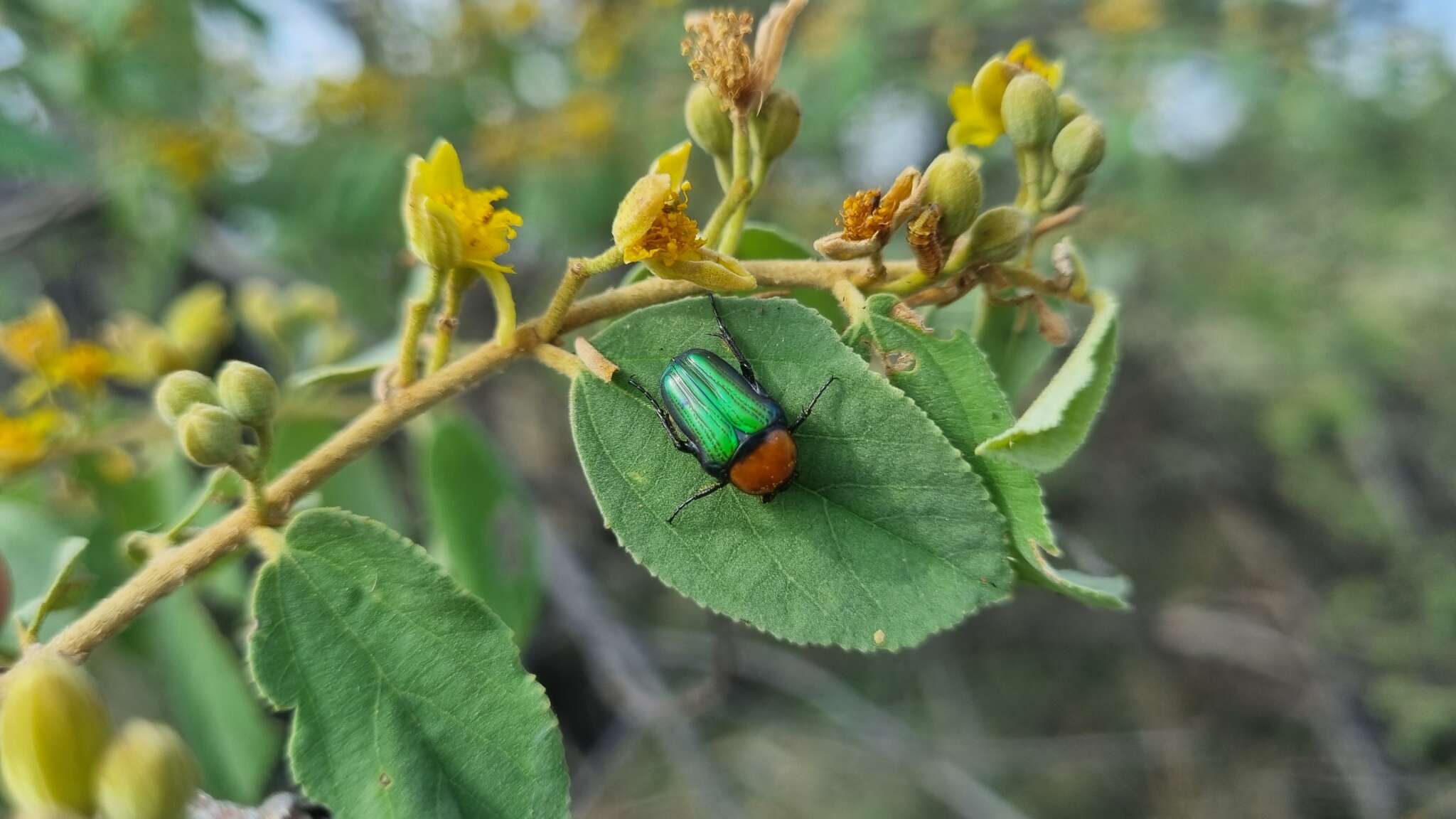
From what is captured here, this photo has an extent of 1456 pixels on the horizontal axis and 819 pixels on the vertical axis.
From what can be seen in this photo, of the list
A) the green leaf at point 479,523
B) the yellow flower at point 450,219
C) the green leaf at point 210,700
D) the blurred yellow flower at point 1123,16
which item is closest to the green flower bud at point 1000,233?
the yellow flower at point 450,219

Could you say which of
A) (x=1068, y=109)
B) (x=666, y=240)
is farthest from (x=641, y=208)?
(x=1068, y=109)

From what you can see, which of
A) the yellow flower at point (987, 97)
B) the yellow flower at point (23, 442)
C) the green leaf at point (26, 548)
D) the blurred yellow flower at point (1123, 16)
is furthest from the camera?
the blurred yellow flower at point (1123, 16)

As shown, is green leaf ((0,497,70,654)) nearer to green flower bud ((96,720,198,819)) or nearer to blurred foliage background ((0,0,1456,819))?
blurred foliage background ((0,0,1456,819))

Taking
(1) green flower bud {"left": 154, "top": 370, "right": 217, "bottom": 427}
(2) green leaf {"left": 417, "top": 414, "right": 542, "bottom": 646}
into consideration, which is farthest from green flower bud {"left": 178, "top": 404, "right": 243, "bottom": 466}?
(2) green leaf {"left": 417, "top": 414, "right": 542, "bottom": 646}

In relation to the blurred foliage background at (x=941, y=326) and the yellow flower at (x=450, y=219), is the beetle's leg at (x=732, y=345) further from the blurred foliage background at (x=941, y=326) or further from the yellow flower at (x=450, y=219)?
the blurred foliage background at (x=941, y=326)

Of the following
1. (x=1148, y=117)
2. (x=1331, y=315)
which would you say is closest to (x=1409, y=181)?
(x=1331, y=315)

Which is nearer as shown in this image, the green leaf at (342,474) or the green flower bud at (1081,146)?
the green flower bud at (1081,146)
